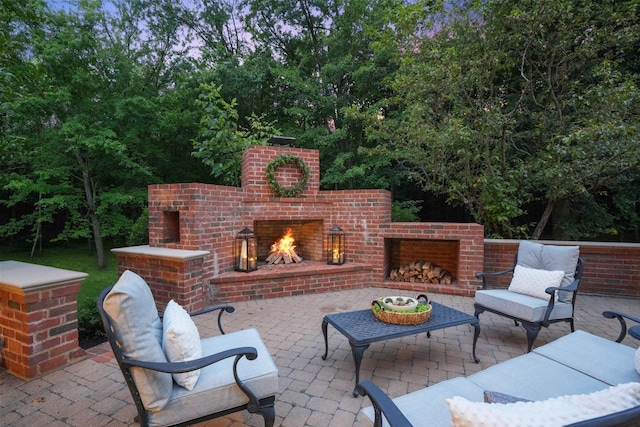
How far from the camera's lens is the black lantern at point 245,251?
4.50m

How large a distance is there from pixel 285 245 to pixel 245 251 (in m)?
1.05

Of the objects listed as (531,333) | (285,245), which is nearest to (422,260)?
(285,245)

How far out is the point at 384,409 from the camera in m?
1.19

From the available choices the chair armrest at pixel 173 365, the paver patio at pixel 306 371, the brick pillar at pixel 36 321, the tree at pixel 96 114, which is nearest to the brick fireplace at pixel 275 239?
the paver patio at pixel 306 371

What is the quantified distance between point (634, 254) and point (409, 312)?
4.47 m

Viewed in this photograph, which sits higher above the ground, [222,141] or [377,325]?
[222,141]

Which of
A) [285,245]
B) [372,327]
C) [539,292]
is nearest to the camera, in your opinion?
[372,327]

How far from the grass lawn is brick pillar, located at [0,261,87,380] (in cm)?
65

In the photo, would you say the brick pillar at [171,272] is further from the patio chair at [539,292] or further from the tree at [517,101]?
the tree at [517,101]

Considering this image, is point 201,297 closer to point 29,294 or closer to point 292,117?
point 29,294

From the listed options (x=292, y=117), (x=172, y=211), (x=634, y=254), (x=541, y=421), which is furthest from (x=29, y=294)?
(x=292, y=117)

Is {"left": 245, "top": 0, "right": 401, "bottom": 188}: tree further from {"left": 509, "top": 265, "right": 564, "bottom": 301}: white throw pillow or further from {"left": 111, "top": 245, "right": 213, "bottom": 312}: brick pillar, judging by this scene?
{"left": 111, "top": 245, "right": 213, "bottom": 312}: brick pillar

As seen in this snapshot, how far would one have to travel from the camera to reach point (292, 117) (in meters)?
9.17

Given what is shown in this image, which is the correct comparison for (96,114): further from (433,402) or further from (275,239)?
(433,402)
